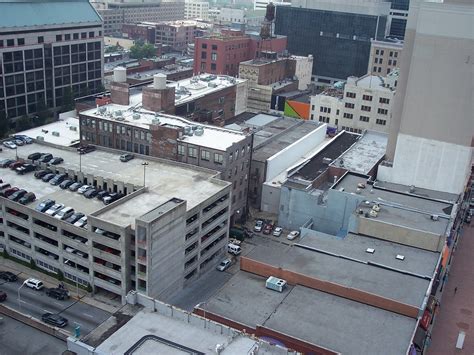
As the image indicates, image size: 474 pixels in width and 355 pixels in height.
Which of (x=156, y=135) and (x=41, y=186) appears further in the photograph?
(x=156, y=135)

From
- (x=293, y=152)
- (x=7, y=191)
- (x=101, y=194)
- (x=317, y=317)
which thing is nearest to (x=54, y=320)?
(x=101, y=194)

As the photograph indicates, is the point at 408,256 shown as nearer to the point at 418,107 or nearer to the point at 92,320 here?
the point at 418,107

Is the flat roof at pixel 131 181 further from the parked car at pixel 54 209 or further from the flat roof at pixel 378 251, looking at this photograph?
the flat roof at pixel 378 251

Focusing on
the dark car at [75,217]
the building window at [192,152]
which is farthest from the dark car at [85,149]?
the dark car at [75,217]

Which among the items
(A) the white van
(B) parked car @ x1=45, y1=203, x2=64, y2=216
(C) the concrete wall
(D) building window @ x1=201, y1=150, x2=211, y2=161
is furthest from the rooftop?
(A) the white van

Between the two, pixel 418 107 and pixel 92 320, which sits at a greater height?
pixel 418 107

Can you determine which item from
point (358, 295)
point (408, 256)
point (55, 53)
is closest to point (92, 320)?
point (358, 295)

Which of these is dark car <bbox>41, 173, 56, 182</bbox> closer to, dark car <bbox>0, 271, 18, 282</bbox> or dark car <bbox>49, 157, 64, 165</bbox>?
dark car <bbox>49, 157, 64, 165</bbox>

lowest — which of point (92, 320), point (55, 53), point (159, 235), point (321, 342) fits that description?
point (92, 320)
